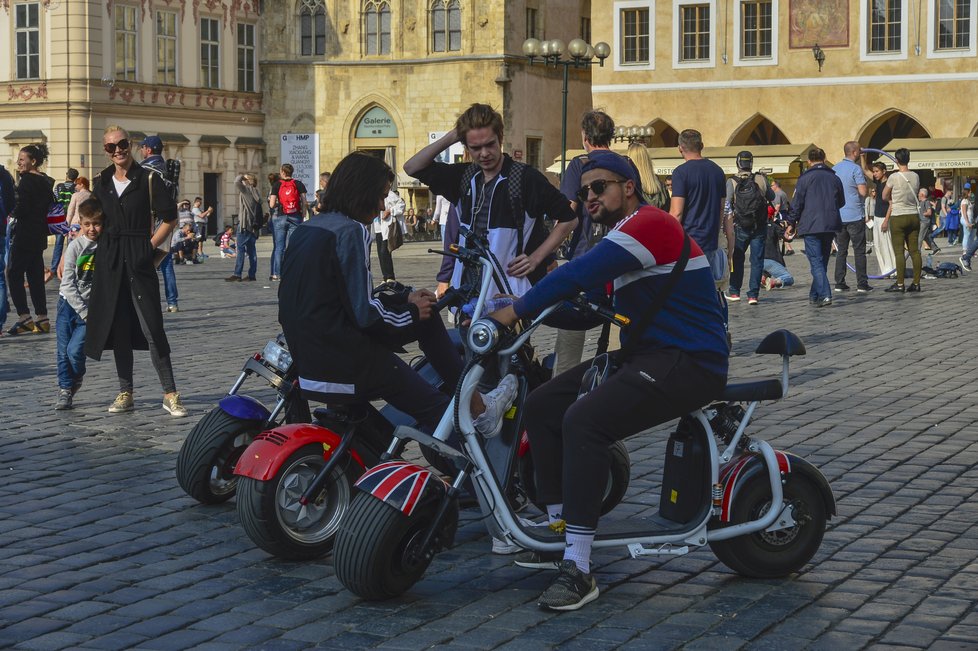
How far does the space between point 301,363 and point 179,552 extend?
35.2 inches

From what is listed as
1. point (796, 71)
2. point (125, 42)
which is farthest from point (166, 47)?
point (796, 71)

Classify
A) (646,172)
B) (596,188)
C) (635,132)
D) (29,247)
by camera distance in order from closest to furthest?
(596,188)
(646,172)
(29,247)
(635,132)

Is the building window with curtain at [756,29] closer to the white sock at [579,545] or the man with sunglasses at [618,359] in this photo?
the man with sunglasses at [618,359]

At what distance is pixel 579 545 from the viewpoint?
5.61 meters

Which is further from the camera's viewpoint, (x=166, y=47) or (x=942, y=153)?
(x=166, y=47)

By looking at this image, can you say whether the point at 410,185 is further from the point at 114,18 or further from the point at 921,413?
the point at 921,413

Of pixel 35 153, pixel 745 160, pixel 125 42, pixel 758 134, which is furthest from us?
pixel 758 134

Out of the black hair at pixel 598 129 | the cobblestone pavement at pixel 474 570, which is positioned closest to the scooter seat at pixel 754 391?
the cobblestone pavement at pixel 474 570

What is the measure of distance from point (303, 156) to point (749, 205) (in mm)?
33907

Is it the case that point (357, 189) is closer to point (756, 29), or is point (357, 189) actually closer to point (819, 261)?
point (819, 261)

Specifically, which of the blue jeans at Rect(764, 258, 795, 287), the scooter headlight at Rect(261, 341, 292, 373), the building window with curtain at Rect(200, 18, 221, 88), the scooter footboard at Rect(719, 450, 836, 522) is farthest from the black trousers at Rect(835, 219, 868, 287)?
the building window with curtain at Rect(200, 18, 221, 88)

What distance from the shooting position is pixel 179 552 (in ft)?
21.1

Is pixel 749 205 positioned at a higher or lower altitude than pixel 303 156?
lower

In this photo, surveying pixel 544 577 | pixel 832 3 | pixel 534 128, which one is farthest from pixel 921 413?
pixel 534 128
